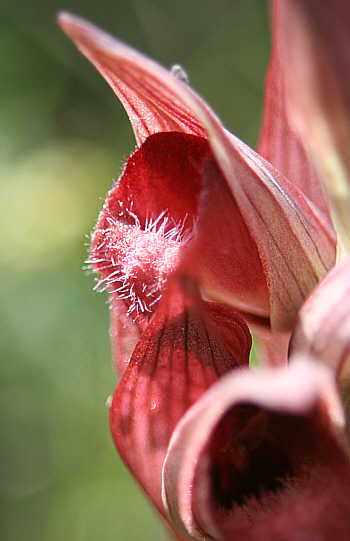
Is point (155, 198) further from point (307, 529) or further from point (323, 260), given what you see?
point (307, 529)

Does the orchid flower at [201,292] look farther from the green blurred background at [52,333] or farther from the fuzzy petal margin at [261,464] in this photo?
the green blurred background at [52,333]

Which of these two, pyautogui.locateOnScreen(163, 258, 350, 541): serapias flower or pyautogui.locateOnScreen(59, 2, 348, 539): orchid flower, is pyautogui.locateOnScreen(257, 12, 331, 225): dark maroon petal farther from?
pyautogui.locateOnScreen(163, 258, 350, 541): serapias flower

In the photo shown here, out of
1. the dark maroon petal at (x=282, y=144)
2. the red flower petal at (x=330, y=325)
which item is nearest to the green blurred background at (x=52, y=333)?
the dark maroon petal at (x=282, y=144)

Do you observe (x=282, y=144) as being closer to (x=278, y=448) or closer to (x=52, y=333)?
(x=278, y=448)

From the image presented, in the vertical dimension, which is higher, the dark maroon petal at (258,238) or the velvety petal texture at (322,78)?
the velvety petal texture at (322,78)

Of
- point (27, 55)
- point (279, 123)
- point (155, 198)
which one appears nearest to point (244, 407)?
point (155, 198)

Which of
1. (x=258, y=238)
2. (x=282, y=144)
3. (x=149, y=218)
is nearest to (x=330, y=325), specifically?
(x=258, y=238)
